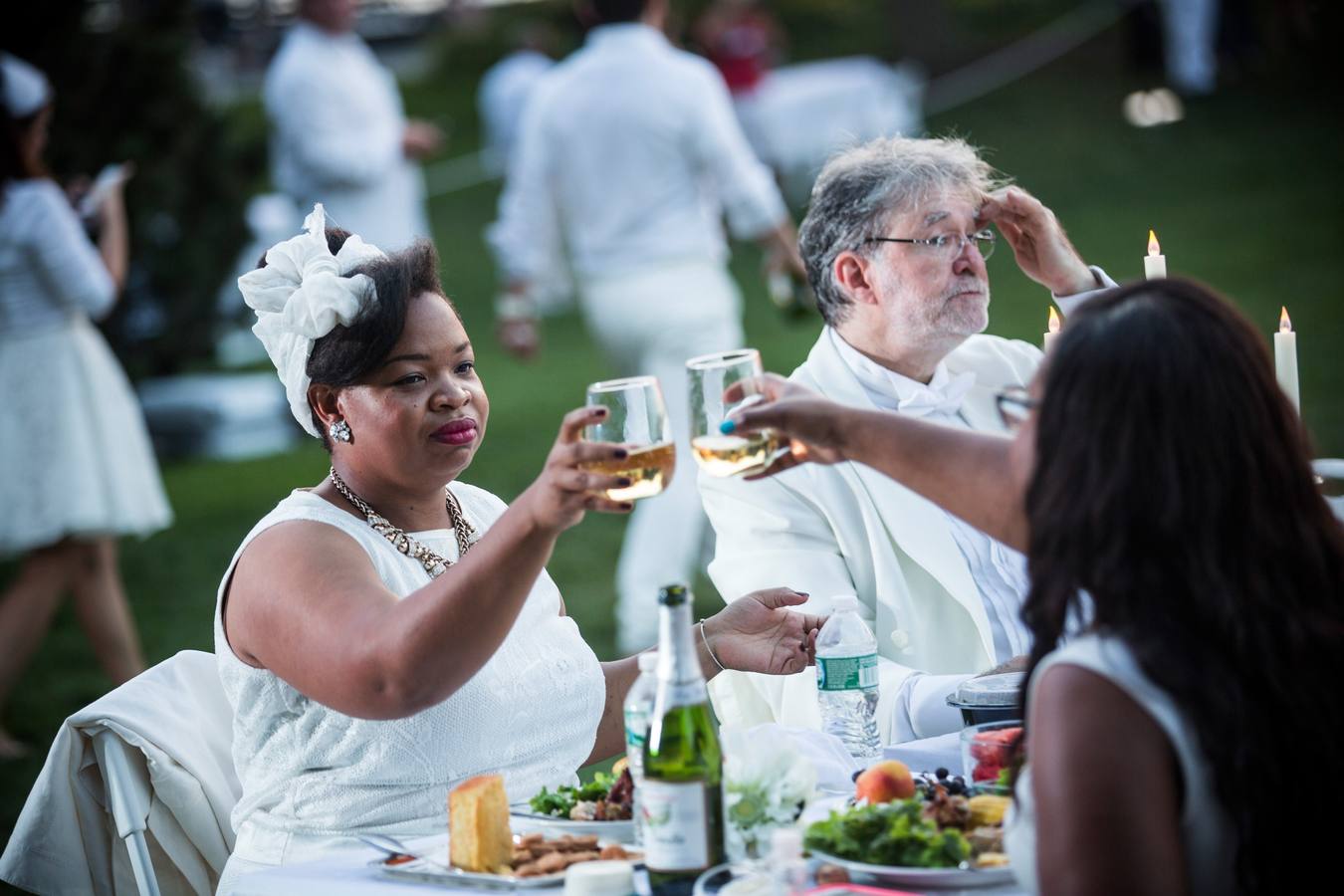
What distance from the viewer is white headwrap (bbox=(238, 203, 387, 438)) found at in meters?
3.01

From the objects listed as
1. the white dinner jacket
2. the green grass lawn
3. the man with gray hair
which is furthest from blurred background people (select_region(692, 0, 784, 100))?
the white dinner jacket

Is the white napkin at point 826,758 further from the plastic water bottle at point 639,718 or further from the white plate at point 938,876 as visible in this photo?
the white plate at point 938,876

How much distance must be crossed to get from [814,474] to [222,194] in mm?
9903

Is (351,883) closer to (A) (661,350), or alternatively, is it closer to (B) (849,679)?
(B) (849,679)

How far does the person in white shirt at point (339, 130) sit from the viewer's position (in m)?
9.05

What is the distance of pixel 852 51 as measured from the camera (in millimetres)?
26219

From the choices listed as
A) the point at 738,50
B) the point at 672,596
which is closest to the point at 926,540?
the point at 672,596

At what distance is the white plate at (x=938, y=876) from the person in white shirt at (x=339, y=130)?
7.15 metres

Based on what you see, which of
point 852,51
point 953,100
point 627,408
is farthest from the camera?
point 852,51

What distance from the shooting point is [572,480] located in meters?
2.29

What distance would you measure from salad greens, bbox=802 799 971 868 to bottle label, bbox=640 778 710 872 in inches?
6.1

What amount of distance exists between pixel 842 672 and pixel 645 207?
4729mm

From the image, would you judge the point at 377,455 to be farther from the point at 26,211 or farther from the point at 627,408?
the point at 26,211

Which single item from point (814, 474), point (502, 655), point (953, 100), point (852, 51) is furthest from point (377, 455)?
point (852, 51)
